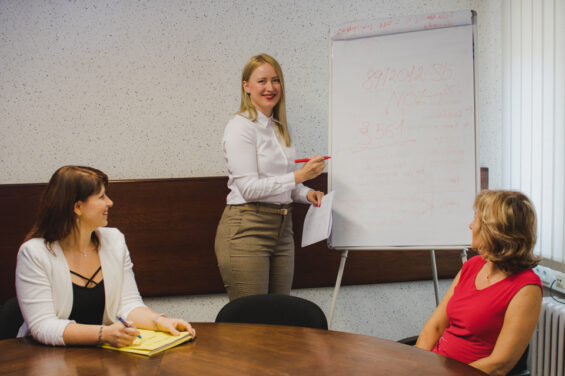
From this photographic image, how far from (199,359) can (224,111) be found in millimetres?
1842

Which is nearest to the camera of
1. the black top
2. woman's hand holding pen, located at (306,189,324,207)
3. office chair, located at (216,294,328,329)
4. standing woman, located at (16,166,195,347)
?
standing woman, located at (16,166,195,347)

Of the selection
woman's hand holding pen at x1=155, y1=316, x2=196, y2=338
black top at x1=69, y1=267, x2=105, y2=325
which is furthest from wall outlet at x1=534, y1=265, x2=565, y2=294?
black top at x1=69, y1=267, x2=105, y2=325

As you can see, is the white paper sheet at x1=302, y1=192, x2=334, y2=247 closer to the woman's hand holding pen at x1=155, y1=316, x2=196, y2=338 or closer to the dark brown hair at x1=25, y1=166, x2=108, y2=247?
the woman's hand holding pen at x1=155, y1=316, x2=196, y2=338

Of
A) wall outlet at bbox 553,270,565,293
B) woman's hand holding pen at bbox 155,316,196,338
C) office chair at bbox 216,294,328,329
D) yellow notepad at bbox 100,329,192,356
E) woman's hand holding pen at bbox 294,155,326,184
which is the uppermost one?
woman's hand holding pen at bbox 294,155,326,184

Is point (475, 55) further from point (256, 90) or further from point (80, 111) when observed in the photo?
point (80, 111)

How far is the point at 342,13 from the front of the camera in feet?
9.50

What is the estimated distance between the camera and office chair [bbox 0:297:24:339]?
5.38 feet

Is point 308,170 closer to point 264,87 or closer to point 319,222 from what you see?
point 319,222

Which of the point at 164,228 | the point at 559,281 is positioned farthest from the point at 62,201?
the point at 559,281

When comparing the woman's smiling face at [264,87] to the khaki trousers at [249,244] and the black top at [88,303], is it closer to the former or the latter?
the khaki trousers at [249,244]

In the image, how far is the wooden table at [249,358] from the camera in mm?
1171

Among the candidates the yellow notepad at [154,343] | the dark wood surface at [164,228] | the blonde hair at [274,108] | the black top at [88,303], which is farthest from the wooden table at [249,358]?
the dark wood surface at [164,228]

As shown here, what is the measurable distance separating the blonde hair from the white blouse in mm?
31

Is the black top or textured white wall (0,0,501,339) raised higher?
textured white wall (0,0,501,339)
